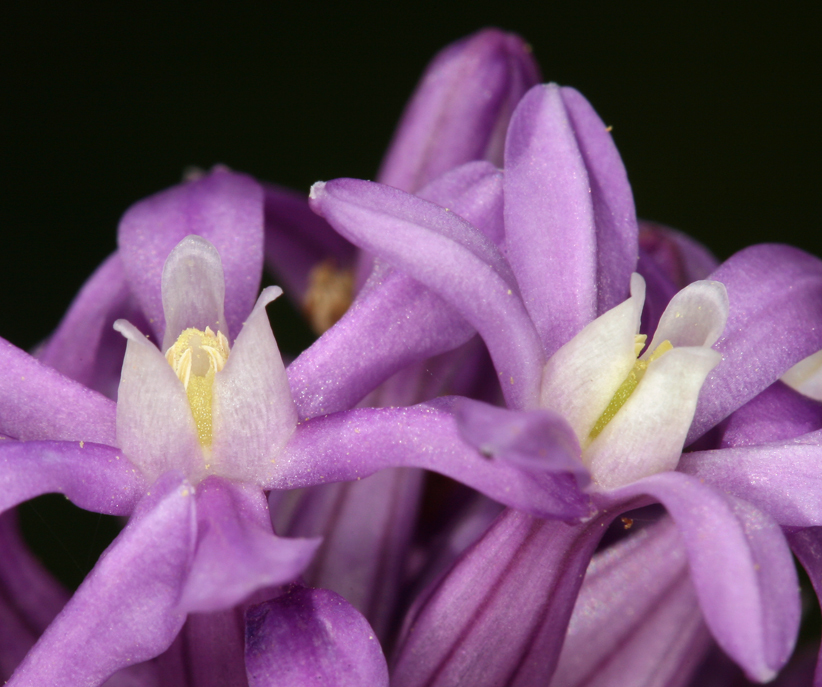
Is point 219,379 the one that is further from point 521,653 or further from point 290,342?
point 290,342

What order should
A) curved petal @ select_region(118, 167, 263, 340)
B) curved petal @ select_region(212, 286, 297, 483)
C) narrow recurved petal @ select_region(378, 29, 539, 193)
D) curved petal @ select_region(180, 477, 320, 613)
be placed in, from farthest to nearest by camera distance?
1. narrow recurved petal @ select_region(378, 29, 539, 193)
2. curved petal @ select_region(118, 167, 263, 340)
3. curved petal @ select_region(212, 286, 297, 483)
4. curved petal @ select_region(180, 477, 320, 613)

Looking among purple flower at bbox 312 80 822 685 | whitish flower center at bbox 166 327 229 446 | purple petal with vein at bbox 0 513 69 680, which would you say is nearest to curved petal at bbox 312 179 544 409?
purple flower at bbox 312 80 822 685

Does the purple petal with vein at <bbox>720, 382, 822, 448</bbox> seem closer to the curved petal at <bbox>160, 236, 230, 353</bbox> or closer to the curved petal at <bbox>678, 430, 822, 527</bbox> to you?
the curved petal at <bbox>678, 430, 822, 527</bbox>

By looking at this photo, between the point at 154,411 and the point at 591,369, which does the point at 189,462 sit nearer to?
the point at 154,411

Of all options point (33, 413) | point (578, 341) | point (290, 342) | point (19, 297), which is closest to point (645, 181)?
point (290, 342)

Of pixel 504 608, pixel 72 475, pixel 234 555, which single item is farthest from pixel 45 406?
pixel 504 608

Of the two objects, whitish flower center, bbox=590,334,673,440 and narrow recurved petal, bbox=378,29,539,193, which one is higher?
narrow recurved petal, bbox=378,29,539,193
